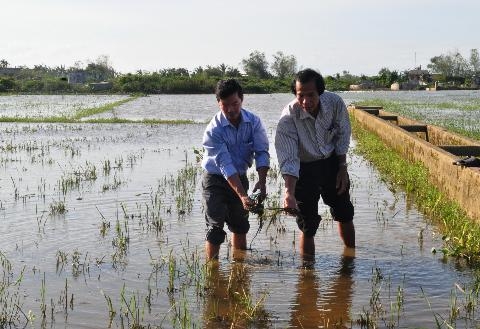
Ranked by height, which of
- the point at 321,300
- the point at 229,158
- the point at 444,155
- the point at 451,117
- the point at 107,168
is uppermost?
the point at 229,158

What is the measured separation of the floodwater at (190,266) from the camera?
4.09 m

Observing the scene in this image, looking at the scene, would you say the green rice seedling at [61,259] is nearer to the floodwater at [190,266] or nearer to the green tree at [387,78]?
the floodwater at [190,266]

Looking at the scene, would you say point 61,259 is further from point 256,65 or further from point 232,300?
point 256,65

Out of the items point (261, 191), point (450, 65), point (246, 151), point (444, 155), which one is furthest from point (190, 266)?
point (450, 65)

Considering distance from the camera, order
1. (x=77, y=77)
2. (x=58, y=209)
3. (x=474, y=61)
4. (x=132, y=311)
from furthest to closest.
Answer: (x=474, y=61) → (x=77, y=77) → (x=58, y=209) → (x=132, y=311)

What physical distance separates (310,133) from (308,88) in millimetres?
385

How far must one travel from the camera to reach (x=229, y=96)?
463cm

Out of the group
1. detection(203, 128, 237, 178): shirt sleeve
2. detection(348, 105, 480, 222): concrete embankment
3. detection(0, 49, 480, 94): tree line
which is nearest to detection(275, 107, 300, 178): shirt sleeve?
detection(203, 128, 237, 178): shirt sleeve

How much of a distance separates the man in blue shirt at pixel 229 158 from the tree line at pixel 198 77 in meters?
31.9

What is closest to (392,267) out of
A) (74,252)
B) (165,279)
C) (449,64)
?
(165,279)

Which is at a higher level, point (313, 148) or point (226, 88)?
point (226, 88)

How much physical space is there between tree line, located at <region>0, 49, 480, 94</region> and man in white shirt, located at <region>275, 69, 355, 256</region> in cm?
3176

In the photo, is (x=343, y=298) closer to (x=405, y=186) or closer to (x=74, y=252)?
(x=74, y=252)

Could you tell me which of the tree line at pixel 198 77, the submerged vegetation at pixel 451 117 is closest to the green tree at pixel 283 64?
the tree line at pixel 198 77
